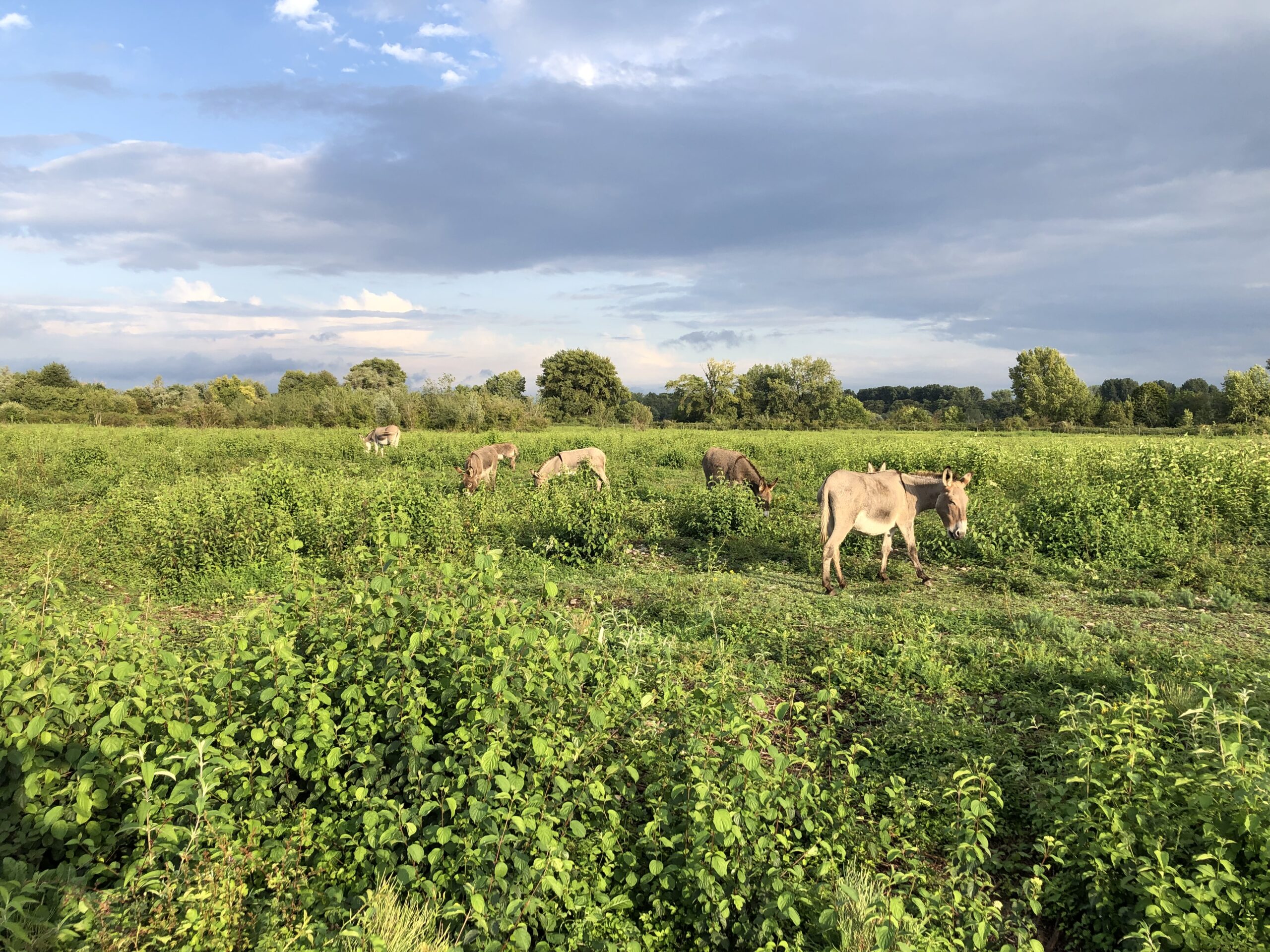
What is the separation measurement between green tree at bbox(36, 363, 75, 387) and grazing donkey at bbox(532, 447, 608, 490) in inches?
2959

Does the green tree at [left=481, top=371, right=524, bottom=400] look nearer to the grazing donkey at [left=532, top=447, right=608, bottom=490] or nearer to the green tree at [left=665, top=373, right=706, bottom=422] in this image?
the green tree at [left=665, top=373, right=706, bottom=422]

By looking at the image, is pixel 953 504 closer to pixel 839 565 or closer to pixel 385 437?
pixel 839 565

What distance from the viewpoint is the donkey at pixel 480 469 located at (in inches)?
663

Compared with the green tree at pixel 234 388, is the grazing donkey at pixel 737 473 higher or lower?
lower

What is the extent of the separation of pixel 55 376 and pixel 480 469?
7926 centimetres

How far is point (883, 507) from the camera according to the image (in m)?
10.5

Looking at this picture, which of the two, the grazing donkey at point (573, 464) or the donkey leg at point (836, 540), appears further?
the grazing donkey at point (573, 464)

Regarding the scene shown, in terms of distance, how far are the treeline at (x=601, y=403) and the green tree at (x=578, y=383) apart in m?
0.13

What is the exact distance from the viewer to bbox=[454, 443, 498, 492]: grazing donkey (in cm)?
1686

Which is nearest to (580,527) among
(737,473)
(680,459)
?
(737,473)

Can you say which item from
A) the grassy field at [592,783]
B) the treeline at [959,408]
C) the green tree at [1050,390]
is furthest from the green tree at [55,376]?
the green tree at [1050,390]

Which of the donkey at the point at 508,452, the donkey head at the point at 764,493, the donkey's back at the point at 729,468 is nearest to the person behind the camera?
the donkey head at the point at 764,493

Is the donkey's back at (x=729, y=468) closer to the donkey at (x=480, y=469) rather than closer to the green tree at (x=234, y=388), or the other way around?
the donkey at (x=480, y=469)

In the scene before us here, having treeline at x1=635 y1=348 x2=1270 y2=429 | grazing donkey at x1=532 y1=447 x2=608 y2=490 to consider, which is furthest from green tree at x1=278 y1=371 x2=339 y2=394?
grazing donkey at x1=532 y1=447 x2=608 y2=490
